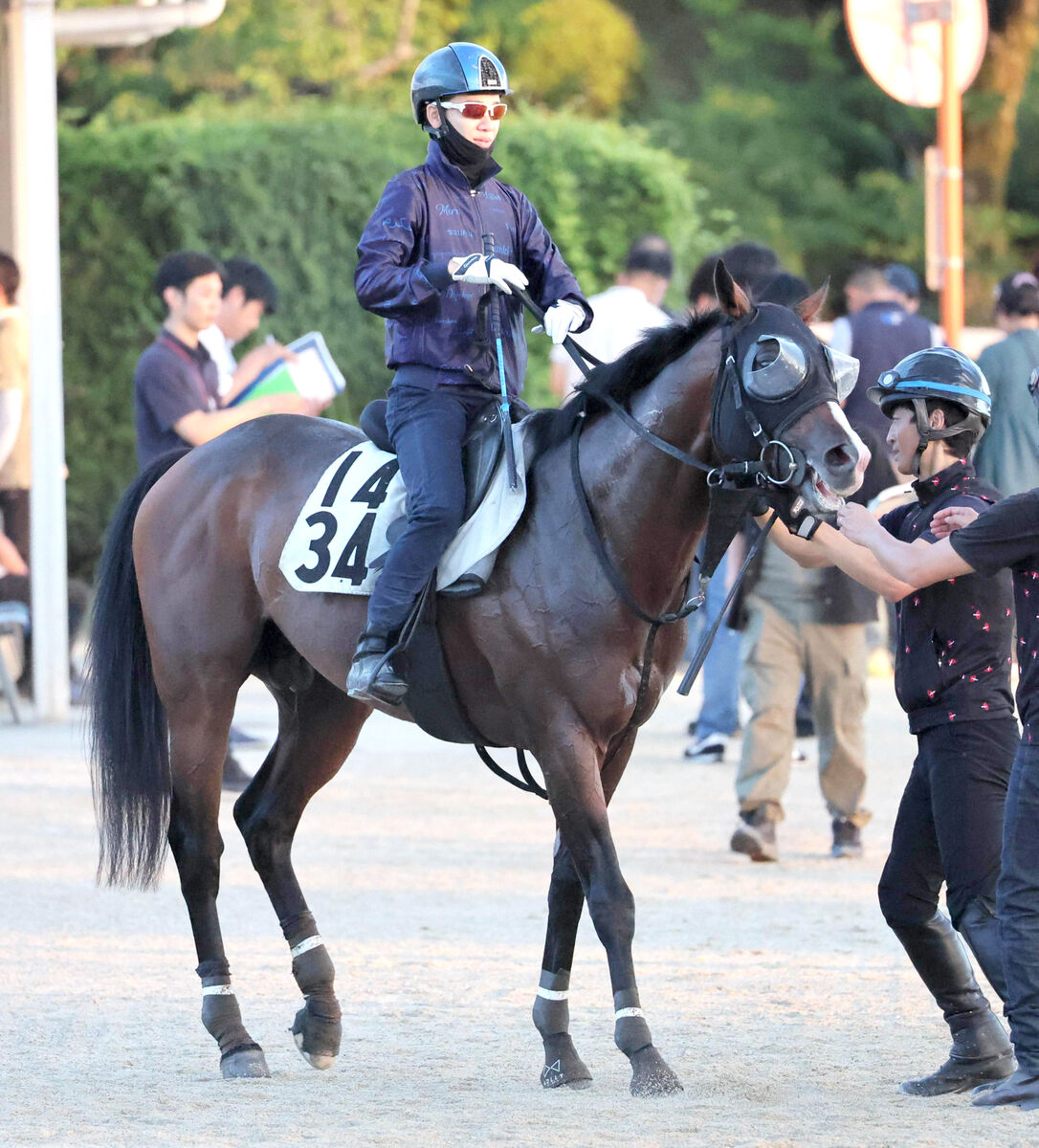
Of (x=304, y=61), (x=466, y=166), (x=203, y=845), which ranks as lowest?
(x=203, y=845)

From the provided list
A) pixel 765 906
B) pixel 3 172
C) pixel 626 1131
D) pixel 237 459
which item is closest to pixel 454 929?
pixel 765 906

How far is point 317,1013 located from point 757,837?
3.10 metres

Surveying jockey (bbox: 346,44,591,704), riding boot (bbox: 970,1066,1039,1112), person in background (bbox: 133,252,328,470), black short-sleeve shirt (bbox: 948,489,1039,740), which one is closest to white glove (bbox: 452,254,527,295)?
jockey (bbox: 346,44,591,704)

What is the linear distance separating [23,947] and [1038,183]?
804 inches

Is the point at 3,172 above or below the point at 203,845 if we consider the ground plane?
above

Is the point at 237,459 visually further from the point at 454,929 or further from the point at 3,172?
the point at 3,172

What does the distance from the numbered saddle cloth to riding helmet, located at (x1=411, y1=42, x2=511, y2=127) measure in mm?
923

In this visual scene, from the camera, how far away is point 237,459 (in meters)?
6.14

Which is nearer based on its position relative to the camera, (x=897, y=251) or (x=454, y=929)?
(x=454, y=929)

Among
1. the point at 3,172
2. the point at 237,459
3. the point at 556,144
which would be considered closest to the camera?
the point at 237,459

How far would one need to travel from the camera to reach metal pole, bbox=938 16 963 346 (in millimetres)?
12609

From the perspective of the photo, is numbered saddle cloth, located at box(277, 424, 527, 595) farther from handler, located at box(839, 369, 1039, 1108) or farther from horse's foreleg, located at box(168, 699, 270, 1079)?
handler, located at box(839, 369, 1039, 1108)

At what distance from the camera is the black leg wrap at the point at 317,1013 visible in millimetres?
5406

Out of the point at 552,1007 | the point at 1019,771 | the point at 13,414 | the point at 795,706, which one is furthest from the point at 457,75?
the point at 13,414
